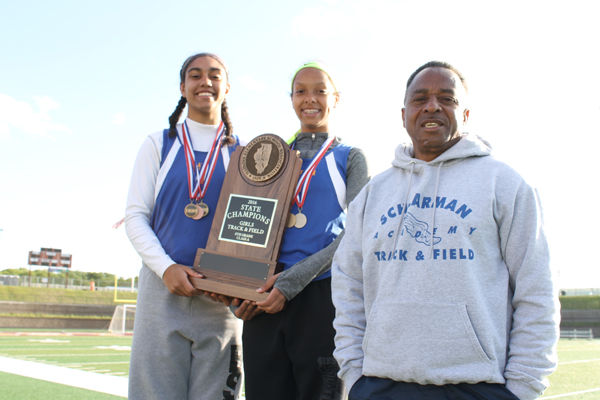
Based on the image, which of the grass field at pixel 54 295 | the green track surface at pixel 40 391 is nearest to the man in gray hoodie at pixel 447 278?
the green track surface at pixel 40 391

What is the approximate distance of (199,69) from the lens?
2445mm

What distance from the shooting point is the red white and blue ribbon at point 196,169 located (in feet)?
7.52

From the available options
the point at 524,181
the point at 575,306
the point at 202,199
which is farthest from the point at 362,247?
the point at 575,306

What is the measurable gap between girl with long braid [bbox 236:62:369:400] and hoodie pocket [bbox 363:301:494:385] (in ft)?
1.43

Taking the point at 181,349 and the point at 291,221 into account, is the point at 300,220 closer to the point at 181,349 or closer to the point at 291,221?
the point at 291,221

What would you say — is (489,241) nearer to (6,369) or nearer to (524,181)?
(524,181)

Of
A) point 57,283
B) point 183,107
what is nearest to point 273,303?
point 183,107

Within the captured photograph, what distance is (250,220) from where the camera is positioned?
84.5 inches

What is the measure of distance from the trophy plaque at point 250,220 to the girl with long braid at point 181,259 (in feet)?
0.30

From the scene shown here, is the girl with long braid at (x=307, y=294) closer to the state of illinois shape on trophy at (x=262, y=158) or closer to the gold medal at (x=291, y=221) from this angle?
the gold medal at (x=291, y=221)

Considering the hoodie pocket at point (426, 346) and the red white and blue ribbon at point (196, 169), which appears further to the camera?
the red white and blue ribbon at point (196, 169)

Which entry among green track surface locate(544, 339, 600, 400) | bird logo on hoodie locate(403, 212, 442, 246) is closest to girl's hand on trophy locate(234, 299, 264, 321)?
bird logo on hoodie locate(403, 212, 442, 246)

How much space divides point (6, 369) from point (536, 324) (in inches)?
286

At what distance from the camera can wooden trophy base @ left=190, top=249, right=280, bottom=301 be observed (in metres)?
1.95
